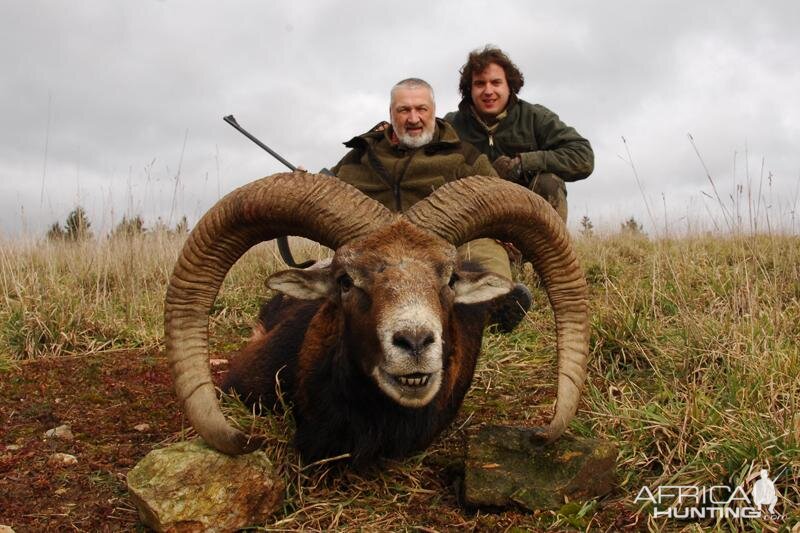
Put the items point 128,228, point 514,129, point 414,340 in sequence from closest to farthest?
point 414,340 < point 514,129 < point 128,228

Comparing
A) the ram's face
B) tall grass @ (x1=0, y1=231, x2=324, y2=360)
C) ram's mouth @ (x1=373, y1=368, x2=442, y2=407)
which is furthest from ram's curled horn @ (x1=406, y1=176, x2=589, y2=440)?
tall grass @ (x1=0, y1=231, x2=324, y2=360)

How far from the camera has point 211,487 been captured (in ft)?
12.2

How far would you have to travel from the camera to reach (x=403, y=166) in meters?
7.69

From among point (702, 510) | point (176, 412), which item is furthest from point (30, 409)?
point (702, 510)

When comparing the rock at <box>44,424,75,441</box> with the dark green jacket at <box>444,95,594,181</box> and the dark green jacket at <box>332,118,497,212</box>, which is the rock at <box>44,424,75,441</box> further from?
the dark green jacket at <box>444,95,594,181</box>

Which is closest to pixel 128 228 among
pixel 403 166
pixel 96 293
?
pixel 96 293

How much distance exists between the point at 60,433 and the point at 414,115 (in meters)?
4.69

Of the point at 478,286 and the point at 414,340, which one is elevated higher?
the point at 478,286

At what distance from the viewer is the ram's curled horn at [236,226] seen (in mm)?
4254

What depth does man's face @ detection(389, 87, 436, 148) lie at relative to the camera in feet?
25.4

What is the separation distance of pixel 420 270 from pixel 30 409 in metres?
3.58

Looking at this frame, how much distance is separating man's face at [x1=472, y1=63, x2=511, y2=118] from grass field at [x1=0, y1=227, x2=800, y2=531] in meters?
2.24

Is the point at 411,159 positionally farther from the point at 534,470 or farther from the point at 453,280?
the point at 534,470

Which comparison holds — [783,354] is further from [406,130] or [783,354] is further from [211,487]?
[406,130]
